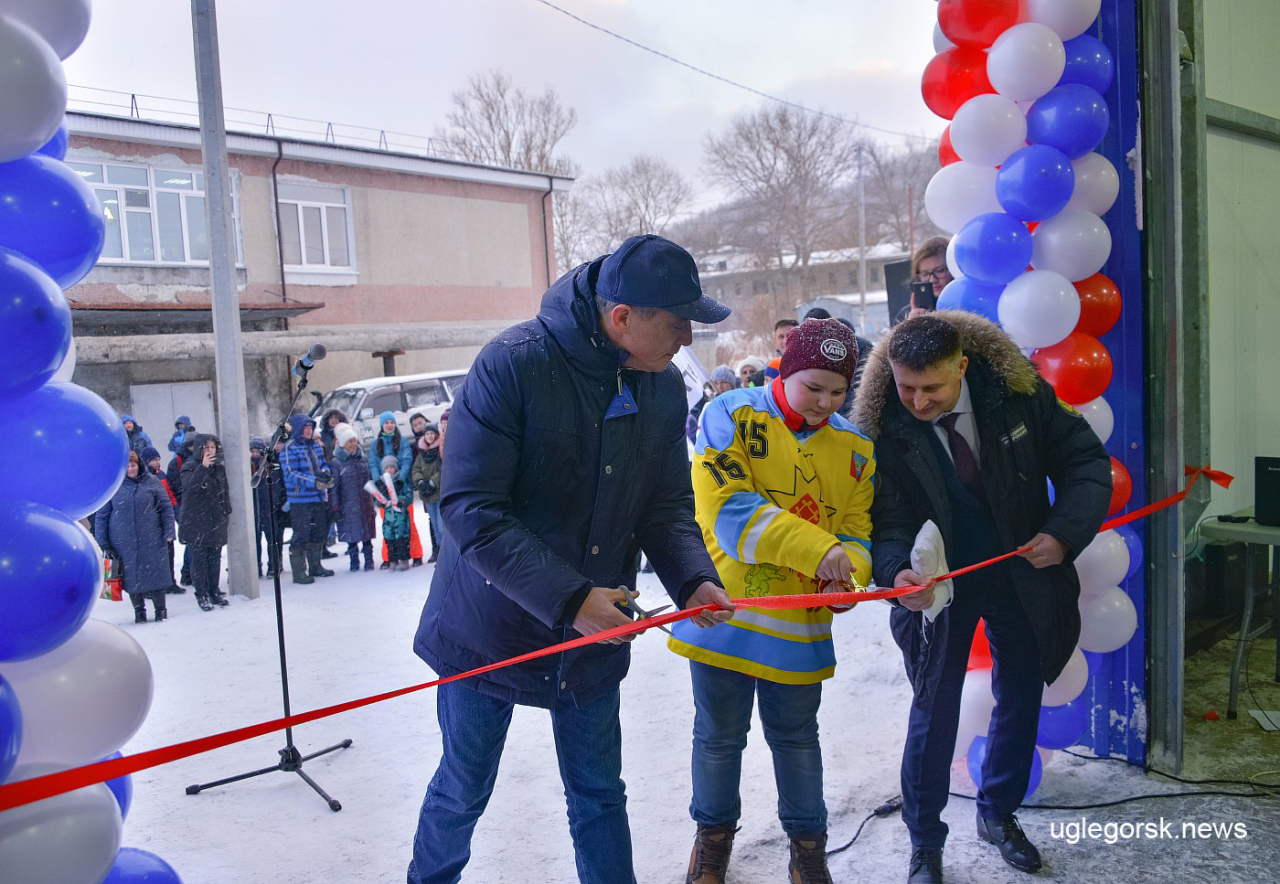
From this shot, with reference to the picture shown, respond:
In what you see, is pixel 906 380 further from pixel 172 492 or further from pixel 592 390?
pixel 172 492

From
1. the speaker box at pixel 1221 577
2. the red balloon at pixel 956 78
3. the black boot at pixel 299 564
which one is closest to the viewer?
the red balloon at pixel 956 78

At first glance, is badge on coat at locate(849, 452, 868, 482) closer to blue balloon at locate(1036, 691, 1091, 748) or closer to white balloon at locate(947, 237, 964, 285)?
white balloon at locate(947, 237, 964, 285)

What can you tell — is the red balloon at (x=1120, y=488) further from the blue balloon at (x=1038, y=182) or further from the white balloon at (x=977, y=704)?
the blue balloon at (x=1038, y=182)

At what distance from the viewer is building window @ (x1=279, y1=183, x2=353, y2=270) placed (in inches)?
628

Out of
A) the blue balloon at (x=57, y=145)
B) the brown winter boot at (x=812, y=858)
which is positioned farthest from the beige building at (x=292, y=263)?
the brown winter boot at (x=812, y=858)

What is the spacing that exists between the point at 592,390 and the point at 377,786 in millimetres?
2317

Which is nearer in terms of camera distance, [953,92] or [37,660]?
[37,660]

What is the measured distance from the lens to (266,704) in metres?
4.87

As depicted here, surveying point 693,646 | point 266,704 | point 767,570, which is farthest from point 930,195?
point 266,704

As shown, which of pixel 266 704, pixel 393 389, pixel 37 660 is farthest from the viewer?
pixel 393 389

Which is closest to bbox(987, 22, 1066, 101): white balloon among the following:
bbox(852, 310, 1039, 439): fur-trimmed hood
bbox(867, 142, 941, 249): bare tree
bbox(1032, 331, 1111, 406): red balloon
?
bbox(1032, 331, 1111, 406): red balloon

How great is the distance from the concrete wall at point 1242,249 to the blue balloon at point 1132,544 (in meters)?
1.61

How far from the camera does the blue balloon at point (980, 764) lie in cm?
315

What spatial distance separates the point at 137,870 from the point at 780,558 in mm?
1574
